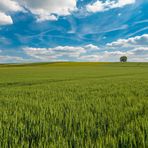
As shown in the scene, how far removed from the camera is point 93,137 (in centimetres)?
435

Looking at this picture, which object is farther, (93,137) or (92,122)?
(92,122)

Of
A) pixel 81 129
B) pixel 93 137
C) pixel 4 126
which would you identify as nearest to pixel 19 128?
pixel 4 126

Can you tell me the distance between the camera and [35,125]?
5.00 meters

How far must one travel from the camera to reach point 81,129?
15.1 feet

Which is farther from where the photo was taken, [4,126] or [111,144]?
[4,126]

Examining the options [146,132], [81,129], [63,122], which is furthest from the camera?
[63,122]

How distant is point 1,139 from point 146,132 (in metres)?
2.96

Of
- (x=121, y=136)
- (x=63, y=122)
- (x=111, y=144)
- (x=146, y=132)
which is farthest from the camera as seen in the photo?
(x=63, y=122)

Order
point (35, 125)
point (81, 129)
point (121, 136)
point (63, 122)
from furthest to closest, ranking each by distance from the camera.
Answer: point (63, 122) → point (35, 125) → point (81, 129) → point (121, 136)

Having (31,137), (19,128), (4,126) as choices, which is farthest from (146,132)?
(4,126)

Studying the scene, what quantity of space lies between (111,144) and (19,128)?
2.21 metres

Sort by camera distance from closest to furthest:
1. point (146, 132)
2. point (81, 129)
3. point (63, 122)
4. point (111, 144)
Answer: point (111, 144) < point (146, 132) < point (81, 129) < point (63, 122)

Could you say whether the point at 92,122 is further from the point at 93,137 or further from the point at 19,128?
the point at 19,128

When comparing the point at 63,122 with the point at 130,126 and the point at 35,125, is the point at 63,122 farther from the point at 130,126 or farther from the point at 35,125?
the point at 130,126
